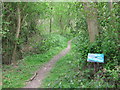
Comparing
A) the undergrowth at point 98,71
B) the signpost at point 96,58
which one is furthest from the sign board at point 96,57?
the undergrowth at point 98,71

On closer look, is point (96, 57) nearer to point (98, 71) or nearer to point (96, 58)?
point (96, 58)

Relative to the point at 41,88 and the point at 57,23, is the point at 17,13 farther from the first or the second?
the point at 57,23

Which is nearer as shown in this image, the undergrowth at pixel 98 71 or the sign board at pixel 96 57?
the undergrowth at pixel 98 71

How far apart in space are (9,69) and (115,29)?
27.8 ft

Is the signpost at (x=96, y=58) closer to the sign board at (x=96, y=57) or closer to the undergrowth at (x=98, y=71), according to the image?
the sign board at (x=96, y=57)

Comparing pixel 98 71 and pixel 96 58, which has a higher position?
pixel 96 58

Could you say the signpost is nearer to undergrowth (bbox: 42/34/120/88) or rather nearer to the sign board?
the sign board

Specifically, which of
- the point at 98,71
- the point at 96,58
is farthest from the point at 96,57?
the point at 98,71

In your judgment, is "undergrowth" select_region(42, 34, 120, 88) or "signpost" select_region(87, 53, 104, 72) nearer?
"undergrowth" select_region(42, 34, 120, 88)

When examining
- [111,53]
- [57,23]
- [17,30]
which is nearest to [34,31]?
[17,30]

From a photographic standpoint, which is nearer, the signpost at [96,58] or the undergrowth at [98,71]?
the undergrowth at [98,71]

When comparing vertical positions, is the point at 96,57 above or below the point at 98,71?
above

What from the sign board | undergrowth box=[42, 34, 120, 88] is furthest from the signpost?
undergrowth box=[42, 34, 120, 88]

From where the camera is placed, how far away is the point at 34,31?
16.9 m
